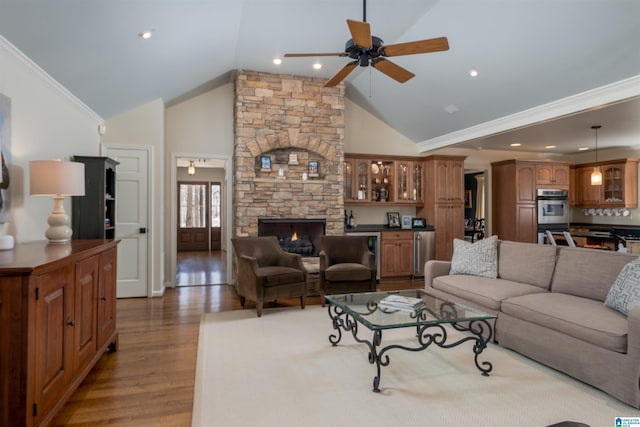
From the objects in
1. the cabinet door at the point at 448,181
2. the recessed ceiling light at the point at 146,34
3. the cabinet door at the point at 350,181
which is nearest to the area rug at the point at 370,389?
the recessed ceiling light at the point at 146,34

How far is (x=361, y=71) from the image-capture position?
18.5ft

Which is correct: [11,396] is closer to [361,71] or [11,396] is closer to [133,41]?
[133,41]

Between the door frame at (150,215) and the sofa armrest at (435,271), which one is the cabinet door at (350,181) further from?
the door frame at (150,215)

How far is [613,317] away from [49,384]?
3427mm

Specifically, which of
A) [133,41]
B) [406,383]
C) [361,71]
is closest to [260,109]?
[361,71]

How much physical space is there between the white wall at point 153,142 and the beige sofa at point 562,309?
3662mm

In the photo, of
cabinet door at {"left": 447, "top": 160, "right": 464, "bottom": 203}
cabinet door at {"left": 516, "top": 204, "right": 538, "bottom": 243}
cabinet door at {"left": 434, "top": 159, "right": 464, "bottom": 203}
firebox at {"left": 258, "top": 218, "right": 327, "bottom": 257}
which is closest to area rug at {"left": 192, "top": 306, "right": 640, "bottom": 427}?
firebox at {"left": 258, "top": 218, "right": 327, "bottom": 257}

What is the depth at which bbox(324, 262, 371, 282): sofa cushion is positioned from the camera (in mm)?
4574

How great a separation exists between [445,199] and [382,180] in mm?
1156

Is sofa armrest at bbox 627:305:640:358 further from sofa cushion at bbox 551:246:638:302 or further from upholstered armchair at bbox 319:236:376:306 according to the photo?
upholstered armchair at bbox 319:236:376:306

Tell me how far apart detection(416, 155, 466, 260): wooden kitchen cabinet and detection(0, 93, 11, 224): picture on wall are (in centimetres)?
580

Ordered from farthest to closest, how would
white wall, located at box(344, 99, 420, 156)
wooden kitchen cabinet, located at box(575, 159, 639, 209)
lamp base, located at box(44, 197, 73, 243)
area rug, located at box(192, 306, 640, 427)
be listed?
wooden kitchen cabinet, located at box(575, 159, 639, 209), white wall, located at box(344, 99, 420, 156), lamp base, located at box(44, 197, 73, 243), area rug, located at box(192, 306, 640, 427)

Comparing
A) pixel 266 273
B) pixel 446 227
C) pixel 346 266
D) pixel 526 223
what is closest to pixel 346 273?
pixel 346 266

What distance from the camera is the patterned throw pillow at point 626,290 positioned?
2.56 meters
